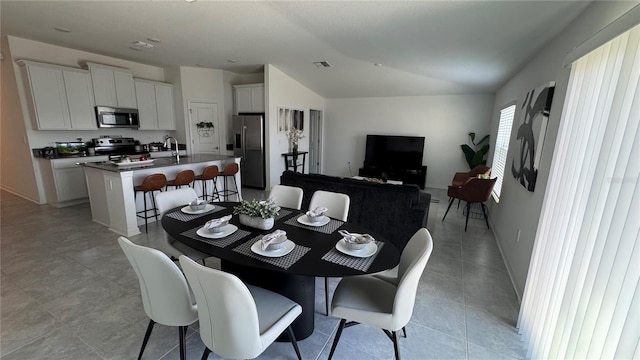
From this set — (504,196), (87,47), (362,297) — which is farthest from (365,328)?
(87,47)

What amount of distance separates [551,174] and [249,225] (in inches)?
85.6

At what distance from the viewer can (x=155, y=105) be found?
19.3ft

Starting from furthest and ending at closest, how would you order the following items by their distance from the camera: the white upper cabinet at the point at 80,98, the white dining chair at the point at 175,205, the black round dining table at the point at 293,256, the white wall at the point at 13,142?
the white upper cabinet at the point at 80,98 → the white wall at the point at 13,142 → the white dining chair at the point at 175,205 → the black round dining table at the point at 293,256

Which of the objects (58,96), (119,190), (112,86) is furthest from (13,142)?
(119,190)

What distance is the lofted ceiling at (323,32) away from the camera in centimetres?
255

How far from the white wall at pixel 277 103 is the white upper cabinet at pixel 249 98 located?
0.37 m

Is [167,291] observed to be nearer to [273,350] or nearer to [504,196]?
[273,350]

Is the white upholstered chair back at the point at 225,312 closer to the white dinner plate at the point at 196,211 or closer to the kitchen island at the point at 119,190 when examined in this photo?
the white dinner plate at the point at 196,211


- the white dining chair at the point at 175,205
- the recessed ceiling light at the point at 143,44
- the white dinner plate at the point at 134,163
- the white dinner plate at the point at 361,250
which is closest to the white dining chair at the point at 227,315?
the white dinner plate at the point at 361,250

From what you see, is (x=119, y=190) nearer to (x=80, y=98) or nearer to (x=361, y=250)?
(x=80, y=98)

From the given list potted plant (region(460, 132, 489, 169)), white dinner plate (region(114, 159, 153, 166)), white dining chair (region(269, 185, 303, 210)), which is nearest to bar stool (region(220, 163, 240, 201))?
white dinner plate (region(114, 159, 153, 166))

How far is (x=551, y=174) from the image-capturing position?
6.13 ft

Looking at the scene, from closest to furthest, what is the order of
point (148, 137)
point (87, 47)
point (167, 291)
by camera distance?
point (167, 291) < point (87, 47) < point (148, 137)

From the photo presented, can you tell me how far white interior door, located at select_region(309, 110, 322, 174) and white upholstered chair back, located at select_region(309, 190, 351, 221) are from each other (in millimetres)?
5425
